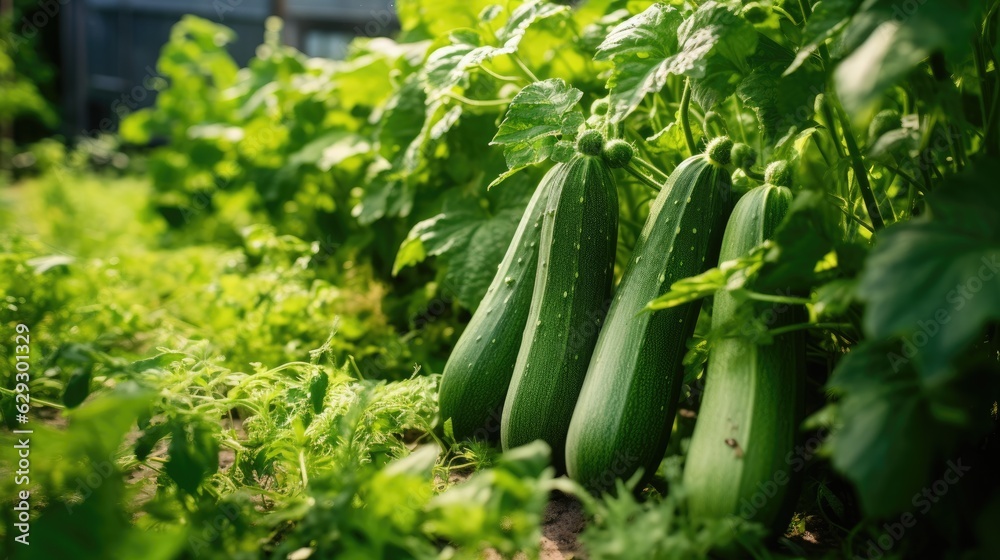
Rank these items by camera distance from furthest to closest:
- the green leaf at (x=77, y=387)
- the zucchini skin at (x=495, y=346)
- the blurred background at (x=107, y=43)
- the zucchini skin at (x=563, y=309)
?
the blurred background at (x=107, y=43)
the zucchini skin at (x=495, y=346)
the zucchini skin at (x=563, y=309)
the green leaf at (x=77, y=387)

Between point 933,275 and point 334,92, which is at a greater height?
point 334,92

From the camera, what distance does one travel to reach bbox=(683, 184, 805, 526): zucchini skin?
1.30 m

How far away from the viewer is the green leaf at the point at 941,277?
0.92 meters

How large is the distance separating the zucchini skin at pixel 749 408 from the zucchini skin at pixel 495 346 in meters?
0.47

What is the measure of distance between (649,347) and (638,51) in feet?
2.03

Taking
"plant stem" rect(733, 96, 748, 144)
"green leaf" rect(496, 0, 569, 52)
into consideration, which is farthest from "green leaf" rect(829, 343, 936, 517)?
"green leaf" rect(496, 0, 569, 52)

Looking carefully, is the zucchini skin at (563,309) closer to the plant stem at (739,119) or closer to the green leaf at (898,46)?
the plant stem at (739,119)

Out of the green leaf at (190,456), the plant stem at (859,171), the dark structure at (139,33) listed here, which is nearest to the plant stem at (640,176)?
the plant stem at (859,171)

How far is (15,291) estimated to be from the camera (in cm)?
240

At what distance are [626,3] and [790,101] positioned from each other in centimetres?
106

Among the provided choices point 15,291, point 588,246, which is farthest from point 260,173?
point 588,246

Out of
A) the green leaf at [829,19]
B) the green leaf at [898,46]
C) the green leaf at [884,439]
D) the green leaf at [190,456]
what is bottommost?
the green leaf at [190,456]

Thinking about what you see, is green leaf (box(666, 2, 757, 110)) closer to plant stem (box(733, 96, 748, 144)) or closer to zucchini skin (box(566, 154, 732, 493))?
zucchini skin (box(566, 154, 732, 493))

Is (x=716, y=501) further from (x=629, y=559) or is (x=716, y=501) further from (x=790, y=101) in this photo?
(x=790, y=101)
